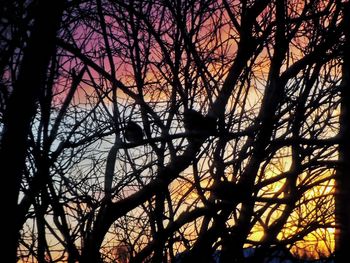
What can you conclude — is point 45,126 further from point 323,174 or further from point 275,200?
point 323,174

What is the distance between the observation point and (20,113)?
3141 mm

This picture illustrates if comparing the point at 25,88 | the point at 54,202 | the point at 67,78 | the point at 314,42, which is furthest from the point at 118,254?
the point at 25,88

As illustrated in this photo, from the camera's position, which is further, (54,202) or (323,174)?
(323,174)

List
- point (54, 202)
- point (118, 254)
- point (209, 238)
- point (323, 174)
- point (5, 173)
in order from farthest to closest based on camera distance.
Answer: point (118, 254)
point (323, 174)
point (54, 202)
point (209, 238)
point (5, 173)

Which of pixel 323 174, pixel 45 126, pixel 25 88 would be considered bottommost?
pixel 25 88

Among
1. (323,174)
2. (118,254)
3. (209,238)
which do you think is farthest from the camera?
(118,254)

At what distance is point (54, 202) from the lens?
531 centimetres

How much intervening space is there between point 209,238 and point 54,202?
2.00 m

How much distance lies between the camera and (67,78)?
19.0 ft

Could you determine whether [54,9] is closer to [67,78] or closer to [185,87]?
[67,78]

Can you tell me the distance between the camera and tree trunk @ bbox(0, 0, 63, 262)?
3.12 metres

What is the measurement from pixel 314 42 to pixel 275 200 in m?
2.99

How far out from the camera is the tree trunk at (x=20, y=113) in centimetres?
312

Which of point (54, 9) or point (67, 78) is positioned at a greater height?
point (67, 78)
